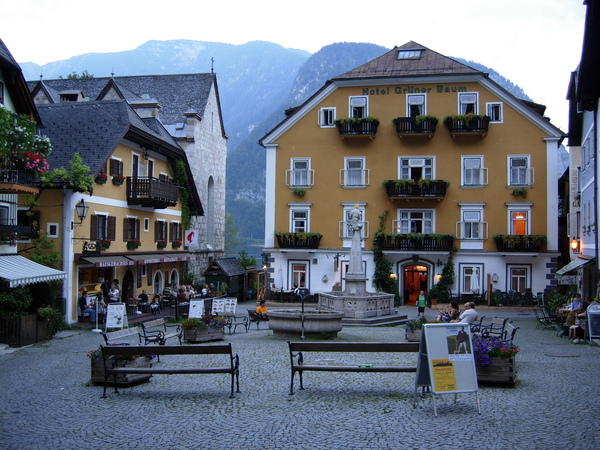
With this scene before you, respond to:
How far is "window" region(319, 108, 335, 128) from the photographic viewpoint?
40906 millimetres

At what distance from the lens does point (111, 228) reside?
30906mm

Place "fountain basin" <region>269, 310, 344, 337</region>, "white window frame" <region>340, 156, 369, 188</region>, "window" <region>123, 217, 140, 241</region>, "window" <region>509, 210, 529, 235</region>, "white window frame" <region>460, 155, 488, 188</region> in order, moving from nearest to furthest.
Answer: "fountain basin" <region>269, 310, 344, 337</region> < "window" <region>123, 217, 140, 241</region> < "window" <region>509, 210, 529, 235</region> < "white window frame" <region>460, 155, 488, 188</region> < "white window frame" <region>340, 156, 369, 188</region>

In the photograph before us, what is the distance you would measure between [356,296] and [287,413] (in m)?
16.9

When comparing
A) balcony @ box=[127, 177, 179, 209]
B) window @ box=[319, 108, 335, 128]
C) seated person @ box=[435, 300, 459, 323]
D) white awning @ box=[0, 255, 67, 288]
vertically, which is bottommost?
seated person @ box=[435, 300, 459, 323]

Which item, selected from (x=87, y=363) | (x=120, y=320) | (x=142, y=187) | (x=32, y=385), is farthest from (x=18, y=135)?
(x=142, y=187)

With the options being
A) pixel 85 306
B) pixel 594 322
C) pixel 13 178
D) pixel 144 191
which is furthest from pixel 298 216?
pixel 594 322

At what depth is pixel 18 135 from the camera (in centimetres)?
2061

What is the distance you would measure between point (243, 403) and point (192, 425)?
1.52m

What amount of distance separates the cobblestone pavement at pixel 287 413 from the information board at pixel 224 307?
35.9 feet

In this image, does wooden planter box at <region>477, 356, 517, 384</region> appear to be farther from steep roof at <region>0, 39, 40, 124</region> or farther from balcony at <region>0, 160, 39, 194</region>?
steep roof at <region>0, 39, 40, 124</region>

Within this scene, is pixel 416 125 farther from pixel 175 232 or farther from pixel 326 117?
pixel 175 232

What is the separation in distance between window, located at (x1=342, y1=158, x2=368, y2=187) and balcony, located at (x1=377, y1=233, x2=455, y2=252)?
373cm

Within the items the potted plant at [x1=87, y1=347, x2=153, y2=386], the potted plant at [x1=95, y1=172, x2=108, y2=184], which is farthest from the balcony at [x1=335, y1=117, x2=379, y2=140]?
the potted plant at [x1=87, y1=347, x2=153, y2=386]

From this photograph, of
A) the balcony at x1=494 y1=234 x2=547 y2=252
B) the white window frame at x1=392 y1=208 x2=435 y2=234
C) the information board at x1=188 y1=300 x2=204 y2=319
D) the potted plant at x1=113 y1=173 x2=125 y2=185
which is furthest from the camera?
the white window frame at x1=392 y1=208 x2=435 y2=234
